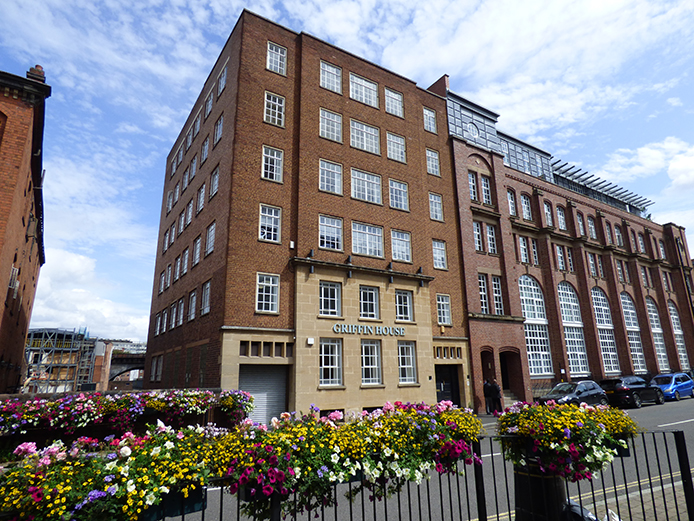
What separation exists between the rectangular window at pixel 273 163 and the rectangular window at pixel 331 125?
9.82ft

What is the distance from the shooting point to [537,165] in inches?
1519

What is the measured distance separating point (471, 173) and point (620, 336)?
20828mm

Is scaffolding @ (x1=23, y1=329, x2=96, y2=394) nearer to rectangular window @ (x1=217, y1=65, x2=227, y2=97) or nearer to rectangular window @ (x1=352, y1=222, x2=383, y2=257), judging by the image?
rectangular window @ (x1=217, y1=65, x2=227, y2=97)

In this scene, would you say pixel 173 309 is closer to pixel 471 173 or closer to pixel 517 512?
pixel 471 173

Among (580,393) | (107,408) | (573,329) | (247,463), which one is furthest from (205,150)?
(573,329)

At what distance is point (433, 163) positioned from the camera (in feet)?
92.0

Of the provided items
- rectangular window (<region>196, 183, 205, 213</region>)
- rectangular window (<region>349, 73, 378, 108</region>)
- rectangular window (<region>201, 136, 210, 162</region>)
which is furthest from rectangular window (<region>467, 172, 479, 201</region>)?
rectangular window (<region>196, 183, 205, 213</region>)

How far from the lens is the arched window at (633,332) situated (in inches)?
1525

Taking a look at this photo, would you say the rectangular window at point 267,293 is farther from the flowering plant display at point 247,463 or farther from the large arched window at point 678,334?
the large arched window at point 678,334

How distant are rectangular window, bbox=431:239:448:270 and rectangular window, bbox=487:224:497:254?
464cm

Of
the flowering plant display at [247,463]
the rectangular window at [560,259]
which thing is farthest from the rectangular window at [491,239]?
the flowering plant display at [247,463]

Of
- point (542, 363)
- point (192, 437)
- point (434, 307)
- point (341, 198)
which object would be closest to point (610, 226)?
point (542, 363)

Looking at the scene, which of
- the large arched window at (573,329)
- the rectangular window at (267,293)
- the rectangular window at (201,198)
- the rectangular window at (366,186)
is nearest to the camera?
the rectangular window at (267,293)

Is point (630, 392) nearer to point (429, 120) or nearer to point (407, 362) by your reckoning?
point (407, 362)
